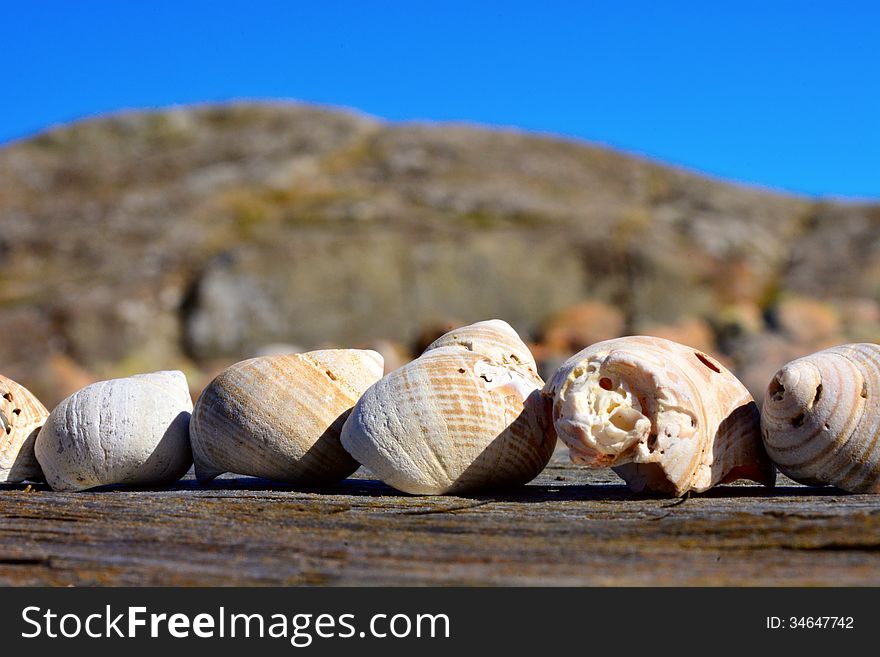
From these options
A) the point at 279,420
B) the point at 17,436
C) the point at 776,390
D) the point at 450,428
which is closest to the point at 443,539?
the point at 450,428

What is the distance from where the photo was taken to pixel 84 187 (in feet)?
111

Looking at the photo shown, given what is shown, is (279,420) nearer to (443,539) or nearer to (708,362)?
(443,539)

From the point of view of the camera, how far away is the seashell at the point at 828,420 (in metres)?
3.60

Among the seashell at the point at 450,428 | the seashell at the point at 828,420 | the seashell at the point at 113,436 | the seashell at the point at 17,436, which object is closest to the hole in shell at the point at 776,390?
the seashell at the point at 828,420

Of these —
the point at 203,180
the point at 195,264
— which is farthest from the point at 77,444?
the point at 203,180

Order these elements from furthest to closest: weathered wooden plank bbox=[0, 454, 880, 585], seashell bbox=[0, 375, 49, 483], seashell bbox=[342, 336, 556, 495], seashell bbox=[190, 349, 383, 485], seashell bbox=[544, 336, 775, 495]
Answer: seashell bbox=[0, 375, 49, 483]
seashell bbox=[190, 349, 383, 485]
seashell bbox=[342, 336, 556, 495]
seashell bbox=[544, 336, 775, 495]
weathered wooden plank bbox=[0, 454, 880, 585]

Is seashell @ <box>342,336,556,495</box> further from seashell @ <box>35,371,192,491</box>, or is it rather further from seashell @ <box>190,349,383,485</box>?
seashell @ <box>35,371,192,491</box>

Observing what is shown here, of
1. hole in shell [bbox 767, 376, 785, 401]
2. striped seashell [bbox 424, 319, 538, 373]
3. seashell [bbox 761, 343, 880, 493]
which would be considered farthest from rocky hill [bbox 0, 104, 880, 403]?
hole in shell [bbox 767, 376, 785, 401]

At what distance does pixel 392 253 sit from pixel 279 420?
77.7ft

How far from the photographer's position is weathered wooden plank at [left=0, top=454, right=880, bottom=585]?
7.98 feet

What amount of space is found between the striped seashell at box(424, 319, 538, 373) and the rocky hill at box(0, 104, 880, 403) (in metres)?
16.3

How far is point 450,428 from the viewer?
3.79m

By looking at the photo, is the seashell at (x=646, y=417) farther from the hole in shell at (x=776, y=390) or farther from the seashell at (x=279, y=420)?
the seashell at (x=279, y=420)

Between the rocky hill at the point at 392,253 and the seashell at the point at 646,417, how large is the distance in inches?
658
